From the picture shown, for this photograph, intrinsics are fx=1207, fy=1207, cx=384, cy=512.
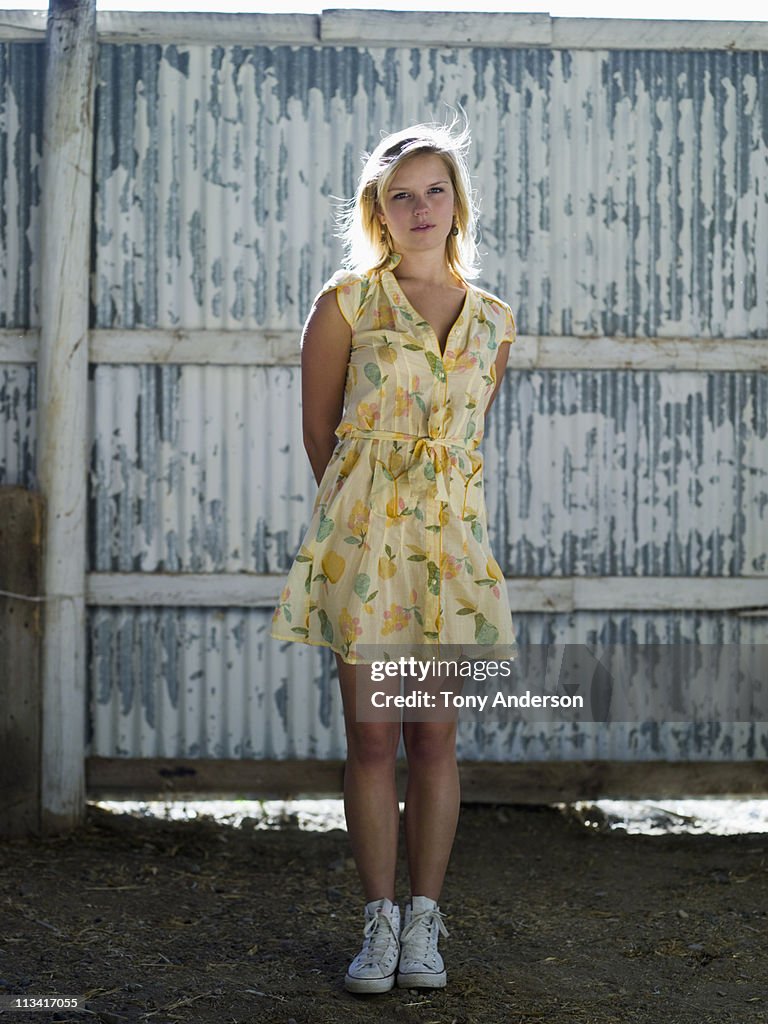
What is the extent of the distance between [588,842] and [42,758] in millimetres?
1902

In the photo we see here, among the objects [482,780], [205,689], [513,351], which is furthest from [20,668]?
[513,351]

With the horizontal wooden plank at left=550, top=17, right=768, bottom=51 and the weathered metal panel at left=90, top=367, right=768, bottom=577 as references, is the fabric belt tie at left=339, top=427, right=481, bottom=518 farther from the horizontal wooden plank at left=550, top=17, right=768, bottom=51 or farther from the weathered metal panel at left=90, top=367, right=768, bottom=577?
the horizontal wooden plank at left=550, top=17, right=768, bottom=51

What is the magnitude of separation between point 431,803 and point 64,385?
6.80 ft

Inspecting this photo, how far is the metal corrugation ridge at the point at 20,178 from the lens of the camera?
13.5 ft

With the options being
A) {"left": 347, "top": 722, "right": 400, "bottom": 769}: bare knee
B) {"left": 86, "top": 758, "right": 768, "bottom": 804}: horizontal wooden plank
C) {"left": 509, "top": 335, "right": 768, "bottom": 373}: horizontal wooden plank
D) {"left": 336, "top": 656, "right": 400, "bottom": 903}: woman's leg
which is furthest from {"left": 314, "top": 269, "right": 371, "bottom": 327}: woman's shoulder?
{"left": 86, "top": 758, "right": 768, "bottom": 804}: horizontal wooden plank

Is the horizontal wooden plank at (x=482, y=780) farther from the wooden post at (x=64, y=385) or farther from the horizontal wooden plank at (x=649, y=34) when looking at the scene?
the horizontal wooden plank at (x=649, y=34)

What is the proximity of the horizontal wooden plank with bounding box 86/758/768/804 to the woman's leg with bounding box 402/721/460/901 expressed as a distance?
1.42 m

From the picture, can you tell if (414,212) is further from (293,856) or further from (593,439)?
(293,856)

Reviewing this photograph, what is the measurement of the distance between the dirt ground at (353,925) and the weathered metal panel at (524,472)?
3.10ft

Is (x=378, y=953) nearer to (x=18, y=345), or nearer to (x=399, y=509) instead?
(x=399, y=509)

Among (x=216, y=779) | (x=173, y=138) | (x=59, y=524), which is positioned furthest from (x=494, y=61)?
(x=216, y=779)

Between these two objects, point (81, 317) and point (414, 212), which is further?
point (81, 317)

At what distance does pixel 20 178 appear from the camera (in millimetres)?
4145

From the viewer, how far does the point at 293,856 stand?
4.04 m
